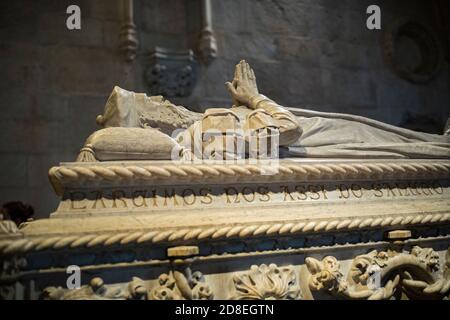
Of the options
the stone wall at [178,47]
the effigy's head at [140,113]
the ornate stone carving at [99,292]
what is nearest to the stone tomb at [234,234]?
the ornate stone carving at [99,292]

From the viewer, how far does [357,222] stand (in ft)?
7.11

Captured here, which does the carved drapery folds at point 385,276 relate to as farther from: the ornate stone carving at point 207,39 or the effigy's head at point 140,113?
the ornate stone carving at point 207,39

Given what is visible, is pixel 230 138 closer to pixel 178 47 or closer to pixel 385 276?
pixel 385 276

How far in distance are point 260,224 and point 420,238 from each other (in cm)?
93

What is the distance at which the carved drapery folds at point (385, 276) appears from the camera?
2068mm

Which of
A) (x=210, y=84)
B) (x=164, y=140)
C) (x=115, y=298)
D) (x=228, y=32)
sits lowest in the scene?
(x=115, y=298)

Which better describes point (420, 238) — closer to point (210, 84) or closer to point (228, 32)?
point (210, 84)

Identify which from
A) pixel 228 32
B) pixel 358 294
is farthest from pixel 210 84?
pixel 358 294

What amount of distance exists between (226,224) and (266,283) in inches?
12.1

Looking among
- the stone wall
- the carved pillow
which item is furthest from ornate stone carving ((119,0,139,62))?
the carved pillow

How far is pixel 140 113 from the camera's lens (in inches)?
97.0

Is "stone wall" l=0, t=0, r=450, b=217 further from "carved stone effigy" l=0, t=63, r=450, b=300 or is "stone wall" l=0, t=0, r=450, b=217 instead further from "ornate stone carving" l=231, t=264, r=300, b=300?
"ornate stone carving" l=231, t=264, r=300, b=300

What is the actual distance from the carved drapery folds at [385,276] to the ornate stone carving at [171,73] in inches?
117

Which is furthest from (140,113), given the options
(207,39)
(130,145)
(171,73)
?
(207,39)
